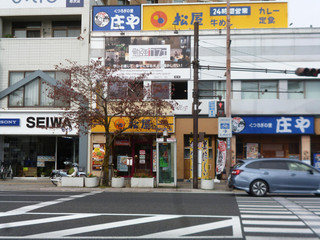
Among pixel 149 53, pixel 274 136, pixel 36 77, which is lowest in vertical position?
pixel 274 136

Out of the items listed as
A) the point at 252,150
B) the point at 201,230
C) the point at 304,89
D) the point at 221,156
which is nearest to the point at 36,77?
the point at 221,156

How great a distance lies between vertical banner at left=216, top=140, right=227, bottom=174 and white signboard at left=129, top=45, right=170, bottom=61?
250 inches

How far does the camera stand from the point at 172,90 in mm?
22859

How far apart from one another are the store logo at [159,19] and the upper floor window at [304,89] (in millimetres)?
8866

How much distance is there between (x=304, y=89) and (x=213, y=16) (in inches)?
288

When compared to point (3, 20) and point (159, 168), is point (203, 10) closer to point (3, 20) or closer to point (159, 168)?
point (159, 168)

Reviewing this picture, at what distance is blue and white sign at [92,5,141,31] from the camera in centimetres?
2367

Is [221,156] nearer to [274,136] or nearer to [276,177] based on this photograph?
[274,136]

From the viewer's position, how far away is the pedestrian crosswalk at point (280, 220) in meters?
7.34

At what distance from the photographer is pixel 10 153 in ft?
78.6

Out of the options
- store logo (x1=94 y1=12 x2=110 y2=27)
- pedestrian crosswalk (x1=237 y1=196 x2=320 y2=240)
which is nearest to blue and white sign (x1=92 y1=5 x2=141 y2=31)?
store logo (x1=94 y1=12 x2=110 y2=27)

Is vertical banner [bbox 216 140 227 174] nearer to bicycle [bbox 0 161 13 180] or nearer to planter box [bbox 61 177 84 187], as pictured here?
planter box [bbox 61 177 84 187]

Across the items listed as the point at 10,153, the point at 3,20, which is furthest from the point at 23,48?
the point at 10,153

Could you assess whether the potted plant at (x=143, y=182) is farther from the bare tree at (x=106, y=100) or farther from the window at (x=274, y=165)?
A: the window at (x=274, y=165)
